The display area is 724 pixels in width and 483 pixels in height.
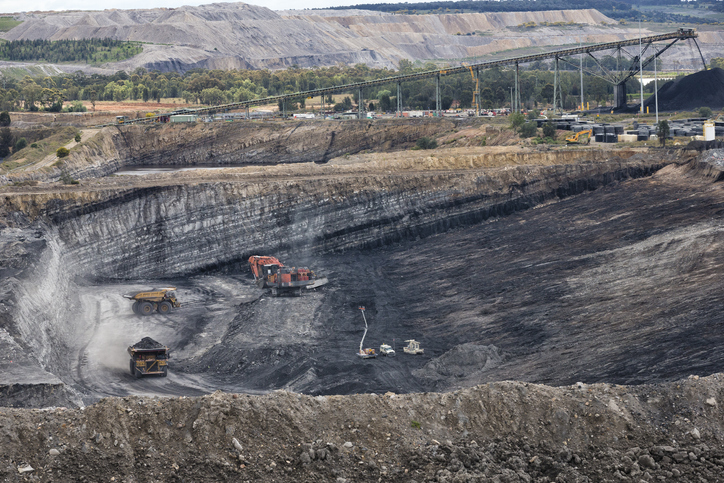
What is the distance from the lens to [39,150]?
87938 millimetres

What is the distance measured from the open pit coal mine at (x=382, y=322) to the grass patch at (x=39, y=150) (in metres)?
7.90

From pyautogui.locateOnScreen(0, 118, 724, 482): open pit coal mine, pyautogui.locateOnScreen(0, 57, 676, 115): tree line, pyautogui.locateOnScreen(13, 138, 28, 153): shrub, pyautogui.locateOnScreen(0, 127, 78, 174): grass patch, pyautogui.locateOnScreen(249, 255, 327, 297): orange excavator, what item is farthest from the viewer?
pyautogui.locateOnScreen(0, 57, 676, 115): tree line

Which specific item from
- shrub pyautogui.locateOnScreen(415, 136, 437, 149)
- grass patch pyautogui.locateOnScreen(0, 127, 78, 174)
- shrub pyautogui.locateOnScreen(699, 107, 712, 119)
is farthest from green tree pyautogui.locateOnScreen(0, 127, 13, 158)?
shrub pyautogui.locateOnScreen(699, 107, 712, 119)

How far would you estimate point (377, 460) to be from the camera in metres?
18.5

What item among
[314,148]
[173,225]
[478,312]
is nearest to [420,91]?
[314,148]

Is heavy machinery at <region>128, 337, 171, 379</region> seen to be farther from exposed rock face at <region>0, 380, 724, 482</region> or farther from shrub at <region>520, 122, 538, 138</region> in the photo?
shrub at <region>520, 122, 538, 138</region>

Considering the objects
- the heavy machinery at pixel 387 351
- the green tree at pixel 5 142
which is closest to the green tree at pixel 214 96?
the green tree at pixel 5 142

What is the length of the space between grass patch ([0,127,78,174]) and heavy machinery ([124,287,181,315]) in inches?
1524

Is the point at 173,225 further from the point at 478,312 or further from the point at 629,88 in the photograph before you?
the point at 629,88

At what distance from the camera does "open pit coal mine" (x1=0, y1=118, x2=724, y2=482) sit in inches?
734

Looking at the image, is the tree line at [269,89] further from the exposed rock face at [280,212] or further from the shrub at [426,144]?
the exposed rock face at [280,212]

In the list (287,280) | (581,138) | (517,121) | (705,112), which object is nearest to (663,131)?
(581,138)

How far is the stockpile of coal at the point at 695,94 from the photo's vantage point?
97.1 m

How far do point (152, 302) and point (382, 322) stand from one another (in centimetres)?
1263
